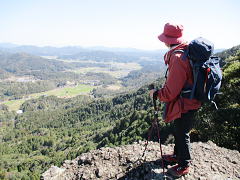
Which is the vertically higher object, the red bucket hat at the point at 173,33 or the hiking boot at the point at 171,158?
the red bucket hat at the point at 173,33

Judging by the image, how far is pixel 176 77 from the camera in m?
3.94

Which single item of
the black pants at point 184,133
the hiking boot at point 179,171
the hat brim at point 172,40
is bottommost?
the hiking boot at point 179,171

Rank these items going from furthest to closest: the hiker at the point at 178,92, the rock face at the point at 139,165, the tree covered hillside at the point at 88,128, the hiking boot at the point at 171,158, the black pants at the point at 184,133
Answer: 1. the tree covered hillside at the point at 88,128
2. the hiking boot at the point at 171,158
3. the rock face at the point at 139,165
4. the black pants at the point at 184,133
5. the hiker at the point at 178,92

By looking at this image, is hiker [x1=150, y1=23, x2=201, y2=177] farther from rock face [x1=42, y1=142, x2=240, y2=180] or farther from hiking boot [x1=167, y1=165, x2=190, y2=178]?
rock face [x1=42, y1=142, x2=240, y2=180]

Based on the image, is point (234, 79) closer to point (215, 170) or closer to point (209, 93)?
point (215, 170)

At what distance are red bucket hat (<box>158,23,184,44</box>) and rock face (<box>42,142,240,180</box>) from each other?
349 cm

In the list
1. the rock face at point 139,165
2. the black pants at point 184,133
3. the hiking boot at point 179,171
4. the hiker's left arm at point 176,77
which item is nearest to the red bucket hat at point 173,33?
the hiker's left arm at point 176,77

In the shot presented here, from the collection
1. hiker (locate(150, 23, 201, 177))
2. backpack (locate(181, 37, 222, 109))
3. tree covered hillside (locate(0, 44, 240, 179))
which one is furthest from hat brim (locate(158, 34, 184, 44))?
tree covered hillside (locate(0, 44, 240, 179))

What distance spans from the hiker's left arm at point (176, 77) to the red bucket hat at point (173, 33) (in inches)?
21.3

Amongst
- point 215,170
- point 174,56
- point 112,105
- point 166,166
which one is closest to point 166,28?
point 174,56

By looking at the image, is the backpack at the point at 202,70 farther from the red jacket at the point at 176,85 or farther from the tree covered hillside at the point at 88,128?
the tree covered hillside at the point at 88,128

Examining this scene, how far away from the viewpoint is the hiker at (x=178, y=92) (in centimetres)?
395

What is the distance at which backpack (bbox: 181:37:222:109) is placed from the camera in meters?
3.82

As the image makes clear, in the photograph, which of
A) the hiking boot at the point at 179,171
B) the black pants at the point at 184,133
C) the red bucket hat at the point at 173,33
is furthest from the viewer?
the hiking boot at the point at 179,171
